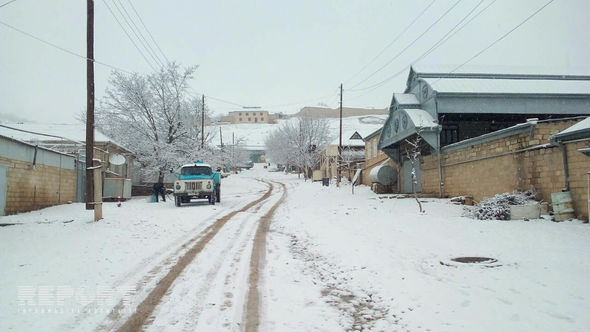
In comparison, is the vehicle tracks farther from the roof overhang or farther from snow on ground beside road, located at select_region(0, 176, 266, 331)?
the roof overhang

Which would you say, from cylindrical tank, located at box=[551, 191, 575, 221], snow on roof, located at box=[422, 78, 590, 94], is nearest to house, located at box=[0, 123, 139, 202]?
snow on roof, located at box=[422, 78, 590, 94]

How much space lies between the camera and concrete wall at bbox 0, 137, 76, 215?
14.7 metres

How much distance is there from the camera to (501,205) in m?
12.4

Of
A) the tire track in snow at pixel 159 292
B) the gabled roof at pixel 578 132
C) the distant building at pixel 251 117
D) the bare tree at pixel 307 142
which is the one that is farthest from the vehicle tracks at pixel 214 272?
the distant building at pixel 251 117

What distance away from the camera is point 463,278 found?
6012 millimetres

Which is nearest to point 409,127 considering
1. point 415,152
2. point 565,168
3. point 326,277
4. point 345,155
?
point 415,152

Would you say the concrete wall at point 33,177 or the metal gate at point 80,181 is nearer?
the concrete wall at point 33,177

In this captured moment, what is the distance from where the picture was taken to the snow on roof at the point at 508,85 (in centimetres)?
2100

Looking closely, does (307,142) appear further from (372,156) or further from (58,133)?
(58,133)

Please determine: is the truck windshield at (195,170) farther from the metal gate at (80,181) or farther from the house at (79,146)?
the metal gate at (80,181)

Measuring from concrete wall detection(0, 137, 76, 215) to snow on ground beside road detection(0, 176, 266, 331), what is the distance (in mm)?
1511

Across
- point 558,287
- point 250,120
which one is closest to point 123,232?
point 558,287

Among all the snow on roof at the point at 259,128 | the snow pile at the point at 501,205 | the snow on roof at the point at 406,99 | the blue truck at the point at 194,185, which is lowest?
the snow pile at the point at 501,205

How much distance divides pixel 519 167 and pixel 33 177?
20.2 m
